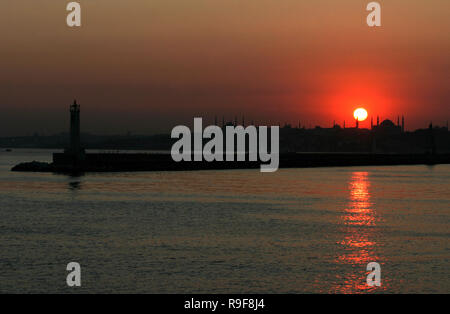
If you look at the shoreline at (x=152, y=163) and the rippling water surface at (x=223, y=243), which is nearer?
the rippling water surface at (x=223, y=243)

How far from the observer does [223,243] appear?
86.2ft

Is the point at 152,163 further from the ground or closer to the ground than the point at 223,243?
further from the ground

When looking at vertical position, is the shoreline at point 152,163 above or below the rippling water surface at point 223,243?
above

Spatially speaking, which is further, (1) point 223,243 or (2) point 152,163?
(2) point 152,163

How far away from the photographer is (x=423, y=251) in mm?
24281

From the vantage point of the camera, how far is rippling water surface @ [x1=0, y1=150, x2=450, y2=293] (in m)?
18.9

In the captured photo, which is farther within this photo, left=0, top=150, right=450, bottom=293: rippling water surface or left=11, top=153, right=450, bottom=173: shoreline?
left=11, top=153, right=450, bottom=173: shoreline

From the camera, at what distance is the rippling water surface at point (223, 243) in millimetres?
18891

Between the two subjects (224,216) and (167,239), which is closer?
(167,239)

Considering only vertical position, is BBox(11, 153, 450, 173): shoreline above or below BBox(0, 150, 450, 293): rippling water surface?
above
